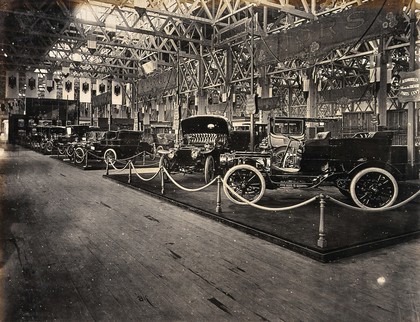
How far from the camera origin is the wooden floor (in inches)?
101

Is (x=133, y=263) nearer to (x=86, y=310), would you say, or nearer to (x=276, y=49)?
(x=86, y=310)

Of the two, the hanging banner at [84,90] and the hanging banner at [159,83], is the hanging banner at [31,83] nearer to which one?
the hanging banner at [84,90]

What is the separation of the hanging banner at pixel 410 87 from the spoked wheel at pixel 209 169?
4.28 m

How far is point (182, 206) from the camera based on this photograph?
6.15 metres

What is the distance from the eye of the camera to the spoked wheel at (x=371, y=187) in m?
5.54

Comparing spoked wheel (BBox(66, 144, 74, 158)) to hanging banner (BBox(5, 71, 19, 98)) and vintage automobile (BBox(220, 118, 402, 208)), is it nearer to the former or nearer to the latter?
hanging banner (BBox(5, 71, 19, 98))

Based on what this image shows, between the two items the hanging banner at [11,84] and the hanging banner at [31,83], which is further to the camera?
the hanging banner at [31,83]

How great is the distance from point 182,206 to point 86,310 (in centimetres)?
362

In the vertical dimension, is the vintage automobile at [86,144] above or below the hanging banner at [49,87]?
below

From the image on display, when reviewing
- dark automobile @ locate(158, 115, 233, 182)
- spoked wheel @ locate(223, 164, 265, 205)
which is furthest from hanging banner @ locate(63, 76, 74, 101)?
spoked wheel @ locate(223, 164, 265, 205)

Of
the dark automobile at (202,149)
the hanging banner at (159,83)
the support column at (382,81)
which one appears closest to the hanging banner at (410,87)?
the dark automobile at (202,149)

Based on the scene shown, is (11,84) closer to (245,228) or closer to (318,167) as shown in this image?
(318,167)

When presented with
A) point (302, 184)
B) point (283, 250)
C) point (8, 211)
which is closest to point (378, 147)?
point (302, 184)

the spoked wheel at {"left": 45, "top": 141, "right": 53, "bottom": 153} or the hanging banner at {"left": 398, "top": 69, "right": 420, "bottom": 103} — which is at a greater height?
the hanging banner at {"left": 398, "top": 69, "right": 420, "bottom": 103}
